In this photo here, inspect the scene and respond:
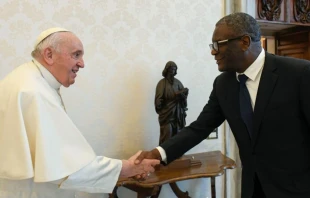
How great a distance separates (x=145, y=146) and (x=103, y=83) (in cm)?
60

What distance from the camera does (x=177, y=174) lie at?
7.22 ft

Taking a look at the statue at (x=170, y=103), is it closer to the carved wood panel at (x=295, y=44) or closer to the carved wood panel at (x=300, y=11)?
the carved wood panel at (x=300, y=11)

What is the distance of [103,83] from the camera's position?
7.89ft

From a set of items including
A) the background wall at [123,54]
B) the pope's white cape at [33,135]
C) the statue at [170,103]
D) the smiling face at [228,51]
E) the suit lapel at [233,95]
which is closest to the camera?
the pope's white cape at [33,135]

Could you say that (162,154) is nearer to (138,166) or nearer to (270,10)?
(138,166)

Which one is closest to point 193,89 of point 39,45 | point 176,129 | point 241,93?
point 176,129

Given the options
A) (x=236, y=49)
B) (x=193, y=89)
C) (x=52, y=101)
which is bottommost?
(x=193, y=89)

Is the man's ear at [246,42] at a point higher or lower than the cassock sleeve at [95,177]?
higher

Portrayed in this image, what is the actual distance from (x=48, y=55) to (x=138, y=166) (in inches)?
30.9

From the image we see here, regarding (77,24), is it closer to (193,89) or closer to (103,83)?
(103,83)

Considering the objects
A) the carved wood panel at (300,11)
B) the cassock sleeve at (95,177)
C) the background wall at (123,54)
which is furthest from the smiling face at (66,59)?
the carved wood panel at (300,11)

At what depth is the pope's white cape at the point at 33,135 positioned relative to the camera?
142cm

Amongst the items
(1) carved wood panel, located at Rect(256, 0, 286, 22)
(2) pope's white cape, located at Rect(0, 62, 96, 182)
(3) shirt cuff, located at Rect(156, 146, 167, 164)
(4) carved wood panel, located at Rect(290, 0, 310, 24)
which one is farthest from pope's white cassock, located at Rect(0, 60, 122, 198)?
(4) carved wood panel, located at Rect(290, 0, 310, 24)

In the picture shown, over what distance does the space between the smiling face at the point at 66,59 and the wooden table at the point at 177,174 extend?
777 mm
